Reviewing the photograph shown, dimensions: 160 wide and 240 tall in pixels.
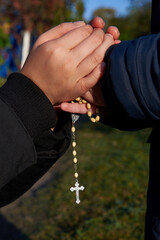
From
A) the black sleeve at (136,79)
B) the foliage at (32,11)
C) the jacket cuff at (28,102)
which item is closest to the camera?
the black sleeve at (136,79)

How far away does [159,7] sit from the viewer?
1267 millimetres

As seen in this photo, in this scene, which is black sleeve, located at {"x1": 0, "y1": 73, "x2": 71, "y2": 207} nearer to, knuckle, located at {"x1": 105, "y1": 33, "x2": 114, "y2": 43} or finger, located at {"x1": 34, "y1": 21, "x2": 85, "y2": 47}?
finger, located at {"x1": 34, "y1": 21, "x2": 85, "y2": 47}

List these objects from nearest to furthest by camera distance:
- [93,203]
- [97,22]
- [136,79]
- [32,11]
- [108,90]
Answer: [136,79]
[108,90]
[97,22]
[93,203]
[32,11]

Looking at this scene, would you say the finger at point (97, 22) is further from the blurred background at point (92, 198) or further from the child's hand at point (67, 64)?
the blurred background at point (92, 198)

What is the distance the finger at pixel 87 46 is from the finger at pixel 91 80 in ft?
0.24

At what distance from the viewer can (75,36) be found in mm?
1369

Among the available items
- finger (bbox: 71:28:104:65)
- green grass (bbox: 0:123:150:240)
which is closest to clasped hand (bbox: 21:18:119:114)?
finger (bbox: 71:28:104:65)

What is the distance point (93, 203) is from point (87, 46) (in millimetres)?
2603

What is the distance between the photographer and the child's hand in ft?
4.28

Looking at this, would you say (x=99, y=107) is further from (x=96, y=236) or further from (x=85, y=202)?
(x=85, y=202)

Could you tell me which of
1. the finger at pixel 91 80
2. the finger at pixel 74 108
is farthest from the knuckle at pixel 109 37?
the finger at pixel 74 108

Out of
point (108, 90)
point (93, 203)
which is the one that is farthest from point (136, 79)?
point (93, 203)

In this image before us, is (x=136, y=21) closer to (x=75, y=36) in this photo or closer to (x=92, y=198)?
(x=92, y=198)

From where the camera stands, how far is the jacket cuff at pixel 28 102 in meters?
1.26
